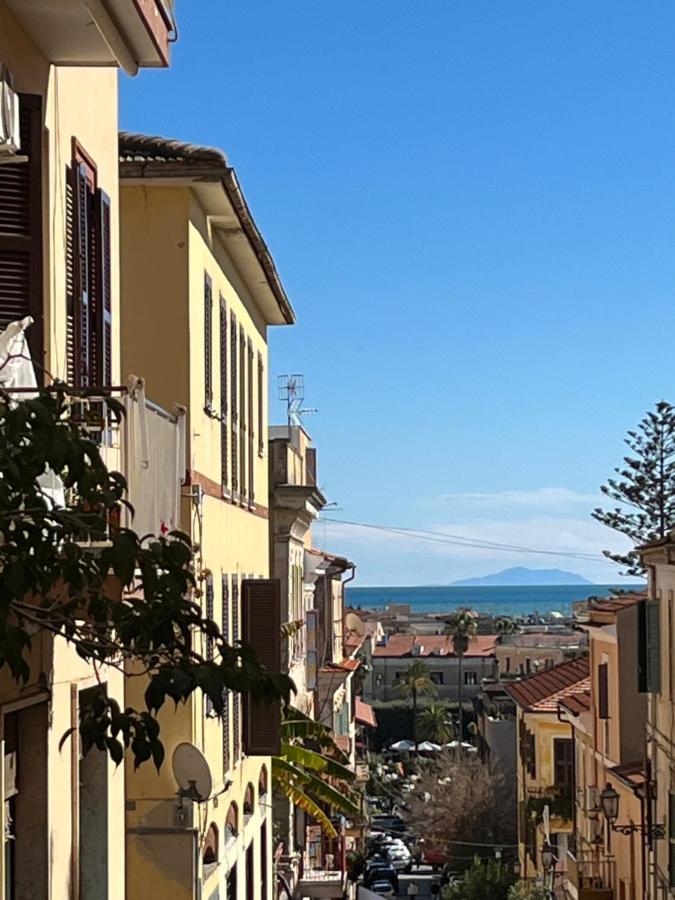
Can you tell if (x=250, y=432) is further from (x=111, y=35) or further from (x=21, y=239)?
(x=111, y=35)

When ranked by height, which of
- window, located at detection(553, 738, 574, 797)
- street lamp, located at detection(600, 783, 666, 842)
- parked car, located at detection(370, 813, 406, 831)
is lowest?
parked car, located at detection(370, 813, 406, 831)

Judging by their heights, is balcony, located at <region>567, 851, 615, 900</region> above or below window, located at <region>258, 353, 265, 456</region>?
below

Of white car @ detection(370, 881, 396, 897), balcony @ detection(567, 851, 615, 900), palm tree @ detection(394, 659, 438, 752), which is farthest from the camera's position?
palm tree @ detection(394, 659, 438, 752)

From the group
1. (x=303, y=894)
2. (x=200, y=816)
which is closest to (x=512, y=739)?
(x=303, y=894)

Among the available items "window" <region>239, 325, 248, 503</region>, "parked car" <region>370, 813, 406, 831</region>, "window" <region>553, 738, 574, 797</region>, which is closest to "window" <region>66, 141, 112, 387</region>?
"window" <region>239, 325, 248, 503</region>

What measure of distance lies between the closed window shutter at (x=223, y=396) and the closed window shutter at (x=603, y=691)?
51.6 feet

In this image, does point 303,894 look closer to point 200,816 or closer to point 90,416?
point 200,816

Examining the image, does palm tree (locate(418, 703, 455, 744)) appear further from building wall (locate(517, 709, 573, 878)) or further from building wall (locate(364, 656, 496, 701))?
building wall (locate(517, 709, 573, 878))

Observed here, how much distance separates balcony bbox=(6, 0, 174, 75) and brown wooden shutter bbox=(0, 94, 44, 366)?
0.65m

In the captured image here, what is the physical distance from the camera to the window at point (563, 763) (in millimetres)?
46375

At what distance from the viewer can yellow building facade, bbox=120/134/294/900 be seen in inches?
639

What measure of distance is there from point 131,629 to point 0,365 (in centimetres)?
228

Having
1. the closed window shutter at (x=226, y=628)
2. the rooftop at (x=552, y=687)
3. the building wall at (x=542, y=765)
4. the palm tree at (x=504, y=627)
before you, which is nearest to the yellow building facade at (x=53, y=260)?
the closed window shutter at (x=226, y=628)

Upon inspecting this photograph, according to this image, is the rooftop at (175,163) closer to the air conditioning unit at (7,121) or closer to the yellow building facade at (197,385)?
the yellow building facade at (197,385)
